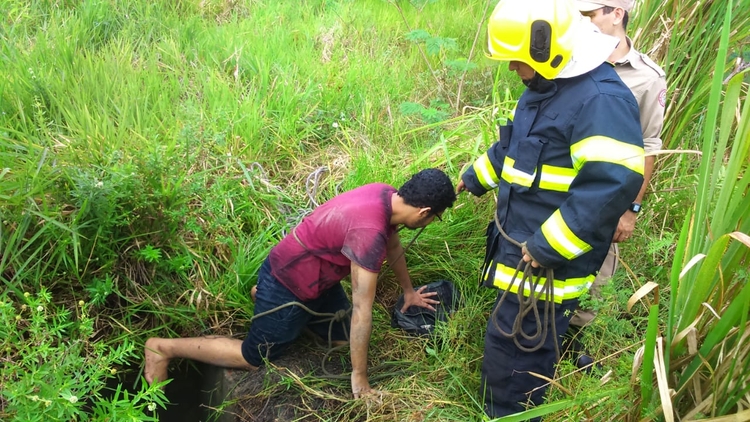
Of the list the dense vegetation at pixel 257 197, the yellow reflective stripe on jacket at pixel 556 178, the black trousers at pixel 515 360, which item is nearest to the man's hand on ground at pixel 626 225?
the dense vegetation at pixel 257 197

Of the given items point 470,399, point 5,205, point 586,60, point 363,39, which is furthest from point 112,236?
point 363,39

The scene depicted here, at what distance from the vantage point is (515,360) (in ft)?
8.00

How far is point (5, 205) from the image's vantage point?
8.52 feet

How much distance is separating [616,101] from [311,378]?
6.40 feet

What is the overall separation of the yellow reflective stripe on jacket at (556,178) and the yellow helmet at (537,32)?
366 mm

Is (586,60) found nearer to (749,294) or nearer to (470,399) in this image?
(749,294)

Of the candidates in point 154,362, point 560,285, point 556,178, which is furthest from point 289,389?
point 556,178

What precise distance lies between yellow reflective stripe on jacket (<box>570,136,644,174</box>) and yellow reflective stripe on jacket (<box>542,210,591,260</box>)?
0.25 meters

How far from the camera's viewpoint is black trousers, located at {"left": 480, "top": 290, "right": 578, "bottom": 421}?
2408 mm

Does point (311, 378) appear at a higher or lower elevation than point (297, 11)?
lower

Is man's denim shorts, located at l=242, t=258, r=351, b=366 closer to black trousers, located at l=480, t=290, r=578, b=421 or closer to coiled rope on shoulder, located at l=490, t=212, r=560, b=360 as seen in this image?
black trousers, located at l=480, t=290, r=578, b=421

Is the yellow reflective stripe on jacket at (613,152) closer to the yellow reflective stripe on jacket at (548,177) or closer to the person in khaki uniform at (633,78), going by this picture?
the yellow reflective stripe on jacket at (548,177)

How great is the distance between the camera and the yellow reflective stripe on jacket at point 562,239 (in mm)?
2047

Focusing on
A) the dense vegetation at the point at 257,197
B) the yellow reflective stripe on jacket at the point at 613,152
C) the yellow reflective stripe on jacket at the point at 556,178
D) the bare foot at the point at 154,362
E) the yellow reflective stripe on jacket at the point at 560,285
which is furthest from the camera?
the bare foot at the point at 154,362
